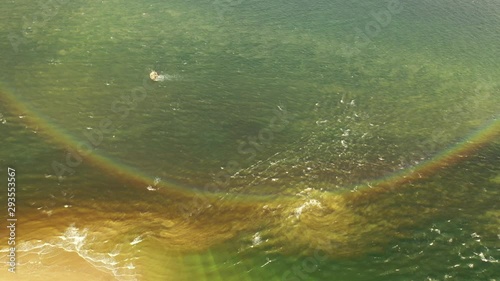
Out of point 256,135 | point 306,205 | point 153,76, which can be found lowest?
point 306,205

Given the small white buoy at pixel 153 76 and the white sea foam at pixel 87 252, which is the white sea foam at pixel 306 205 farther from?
the small white buoy at pixel 153 76

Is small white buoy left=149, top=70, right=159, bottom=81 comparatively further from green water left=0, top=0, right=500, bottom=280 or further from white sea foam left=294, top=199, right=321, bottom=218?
white sea foam left=294, top=199, right=321, bottom=218

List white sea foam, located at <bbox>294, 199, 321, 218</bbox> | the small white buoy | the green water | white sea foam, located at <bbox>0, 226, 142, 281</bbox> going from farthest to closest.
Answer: the small white buoy
white sea foam, located at <bbox>294, 199, 321, 218</bbox>
the green water
white sea foam, located at <bbox>0, 226, 142, 281</bbox>

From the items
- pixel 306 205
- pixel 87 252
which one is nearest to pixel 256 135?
pixel 306 205

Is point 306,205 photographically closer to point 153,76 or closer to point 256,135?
point 256,135

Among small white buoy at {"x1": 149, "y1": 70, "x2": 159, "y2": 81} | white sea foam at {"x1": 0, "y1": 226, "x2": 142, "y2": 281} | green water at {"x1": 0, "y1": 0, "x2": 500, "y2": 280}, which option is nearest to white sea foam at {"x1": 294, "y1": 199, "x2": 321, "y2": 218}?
green water at {"x1": 0, "y1": 0, "x2": 500, "y2": 280}

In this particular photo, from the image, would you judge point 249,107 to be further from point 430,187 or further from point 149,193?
point 430,187

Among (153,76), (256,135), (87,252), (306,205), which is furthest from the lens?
(153,76)

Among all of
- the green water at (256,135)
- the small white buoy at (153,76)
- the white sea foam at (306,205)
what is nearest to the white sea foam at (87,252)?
the green water at (256,135)

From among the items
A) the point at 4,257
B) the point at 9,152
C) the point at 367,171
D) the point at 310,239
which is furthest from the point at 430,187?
the point at 9,152
